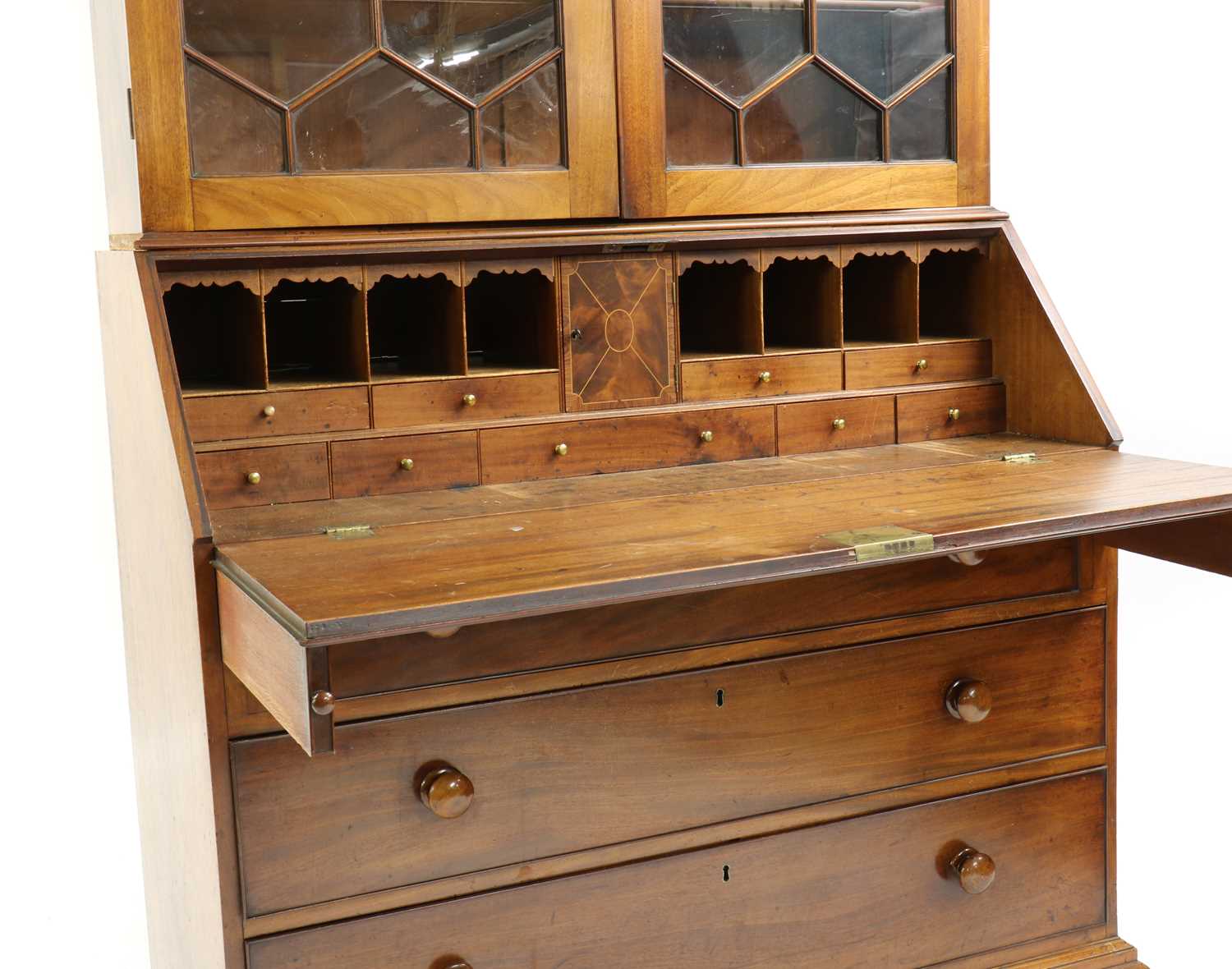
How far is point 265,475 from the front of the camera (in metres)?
2.17

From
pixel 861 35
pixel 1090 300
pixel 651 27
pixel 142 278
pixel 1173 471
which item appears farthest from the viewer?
pixel 1090 300

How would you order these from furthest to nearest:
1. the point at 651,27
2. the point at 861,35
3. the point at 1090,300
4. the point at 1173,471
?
the point at 1090,300
the point at 861,35
the point at 651,27
the point at 1173,471

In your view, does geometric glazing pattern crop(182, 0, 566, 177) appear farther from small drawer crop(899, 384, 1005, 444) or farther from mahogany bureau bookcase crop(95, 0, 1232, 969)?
small drawer crop(899, 384, 1005, 444)

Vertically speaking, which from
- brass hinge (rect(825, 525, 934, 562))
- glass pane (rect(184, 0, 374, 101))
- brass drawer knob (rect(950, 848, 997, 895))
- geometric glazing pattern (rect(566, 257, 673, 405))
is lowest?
brass drawer knob (rect(950, 848, 997, 895))

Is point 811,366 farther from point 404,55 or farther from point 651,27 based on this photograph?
point 404,55

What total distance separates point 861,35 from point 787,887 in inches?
54.6

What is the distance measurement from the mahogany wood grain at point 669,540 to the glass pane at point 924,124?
24.3 inches

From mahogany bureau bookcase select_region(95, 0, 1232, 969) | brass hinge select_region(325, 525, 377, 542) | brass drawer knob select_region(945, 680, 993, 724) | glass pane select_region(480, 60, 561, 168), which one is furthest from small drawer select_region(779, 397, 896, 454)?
brass hinge select_region(325, 525, 377, 542)

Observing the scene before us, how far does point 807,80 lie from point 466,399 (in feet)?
2.58

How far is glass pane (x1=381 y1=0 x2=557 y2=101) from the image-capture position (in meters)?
2.20

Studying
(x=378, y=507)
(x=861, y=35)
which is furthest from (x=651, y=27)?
(x=378, y=507)

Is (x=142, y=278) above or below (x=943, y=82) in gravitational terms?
below

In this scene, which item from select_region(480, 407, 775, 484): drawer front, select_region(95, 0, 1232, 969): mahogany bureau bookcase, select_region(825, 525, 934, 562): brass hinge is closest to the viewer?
select_region(825, 525, 934, 562): brass hinge

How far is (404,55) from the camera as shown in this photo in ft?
7.23
